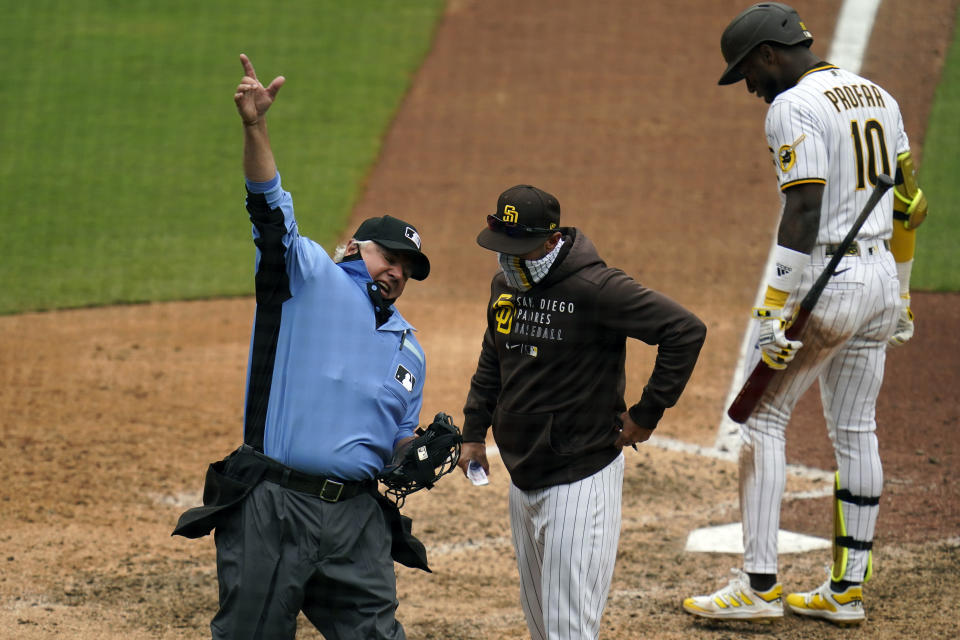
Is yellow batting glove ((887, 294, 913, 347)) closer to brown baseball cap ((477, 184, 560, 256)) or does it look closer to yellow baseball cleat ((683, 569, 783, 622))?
yellow baseball cleat ((683, 569, 783, 622))

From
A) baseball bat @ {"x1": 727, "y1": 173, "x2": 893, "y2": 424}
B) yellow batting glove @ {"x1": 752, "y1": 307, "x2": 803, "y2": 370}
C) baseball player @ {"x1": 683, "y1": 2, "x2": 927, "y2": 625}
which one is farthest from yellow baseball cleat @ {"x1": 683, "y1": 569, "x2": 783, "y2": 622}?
yellow batting glove @ {"x1": 752, "y1": 307, "x2": 803, "y2": 370}

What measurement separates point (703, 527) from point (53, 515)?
10.2ft

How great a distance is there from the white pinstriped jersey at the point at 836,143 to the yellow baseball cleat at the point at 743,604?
1.32 meters

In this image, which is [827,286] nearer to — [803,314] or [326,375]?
[803,314]

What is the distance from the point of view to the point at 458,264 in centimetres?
938

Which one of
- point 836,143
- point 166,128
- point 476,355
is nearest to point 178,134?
point 166,128

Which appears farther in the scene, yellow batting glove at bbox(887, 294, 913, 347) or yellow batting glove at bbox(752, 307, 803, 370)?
yellow batting glove at bbox(887, 294, 913, 347)

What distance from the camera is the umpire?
10.2ft

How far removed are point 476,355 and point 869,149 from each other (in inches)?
155

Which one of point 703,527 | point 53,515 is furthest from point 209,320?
point 703,527

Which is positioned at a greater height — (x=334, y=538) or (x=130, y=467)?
(x=334, y=538)

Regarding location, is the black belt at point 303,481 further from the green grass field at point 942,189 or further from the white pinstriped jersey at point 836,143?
the green grass field at point 942,189

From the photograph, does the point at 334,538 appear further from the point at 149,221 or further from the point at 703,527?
the point at 149,221

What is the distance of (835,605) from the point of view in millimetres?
4184
